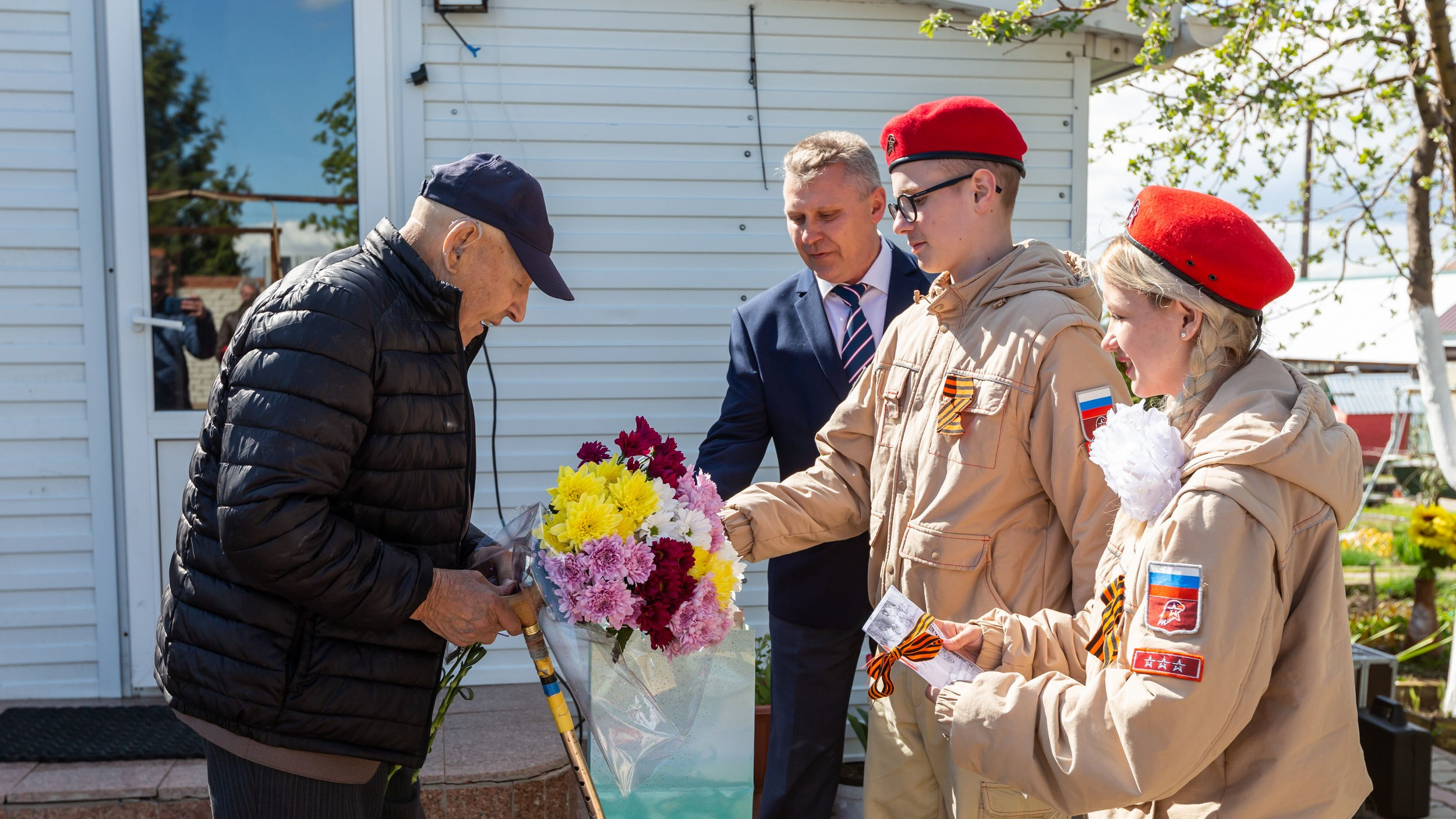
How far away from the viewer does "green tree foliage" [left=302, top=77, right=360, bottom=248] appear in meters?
4.80

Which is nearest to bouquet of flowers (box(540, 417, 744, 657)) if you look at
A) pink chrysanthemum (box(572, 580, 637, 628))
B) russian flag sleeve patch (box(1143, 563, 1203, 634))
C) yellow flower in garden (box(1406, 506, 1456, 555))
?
pink chrysanthemum (box(572, 580, 637, 628))

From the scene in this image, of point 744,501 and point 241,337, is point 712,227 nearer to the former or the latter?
point 744,501

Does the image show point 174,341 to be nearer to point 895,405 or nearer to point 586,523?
point 586,523

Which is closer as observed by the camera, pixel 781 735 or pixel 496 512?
pixel 781 735

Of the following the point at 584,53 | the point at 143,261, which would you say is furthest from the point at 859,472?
the point at 143,261

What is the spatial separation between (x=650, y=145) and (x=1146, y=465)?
12.6 ft

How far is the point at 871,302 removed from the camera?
136 inches

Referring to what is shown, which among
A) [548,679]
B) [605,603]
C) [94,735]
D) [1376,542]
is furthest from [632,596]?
[1376,542]

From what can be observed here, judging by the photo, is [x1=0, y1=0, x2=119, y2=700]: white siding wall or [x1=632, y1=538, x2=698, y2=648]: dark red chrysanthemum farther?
[x1=0, y1=0, x2=119, y2=700]: white siding wall

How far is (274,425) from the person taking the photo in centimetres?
192

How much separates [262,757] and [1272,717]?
1.78 metres

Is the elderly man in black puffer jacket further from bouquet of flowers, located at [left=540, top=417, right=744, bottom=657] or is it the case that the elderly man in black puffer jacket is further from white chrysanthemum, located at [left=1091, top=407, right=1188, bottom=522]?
white chrysanthemum, located at [left=1091, top=407, right=1188, bottom=522]

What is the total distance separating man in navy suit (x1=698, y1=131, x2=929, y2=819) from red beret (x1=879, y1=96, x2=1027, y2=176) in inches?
30.5

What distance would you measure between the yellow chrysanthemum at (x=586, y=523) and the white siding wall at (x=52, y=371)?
11.1 feet
